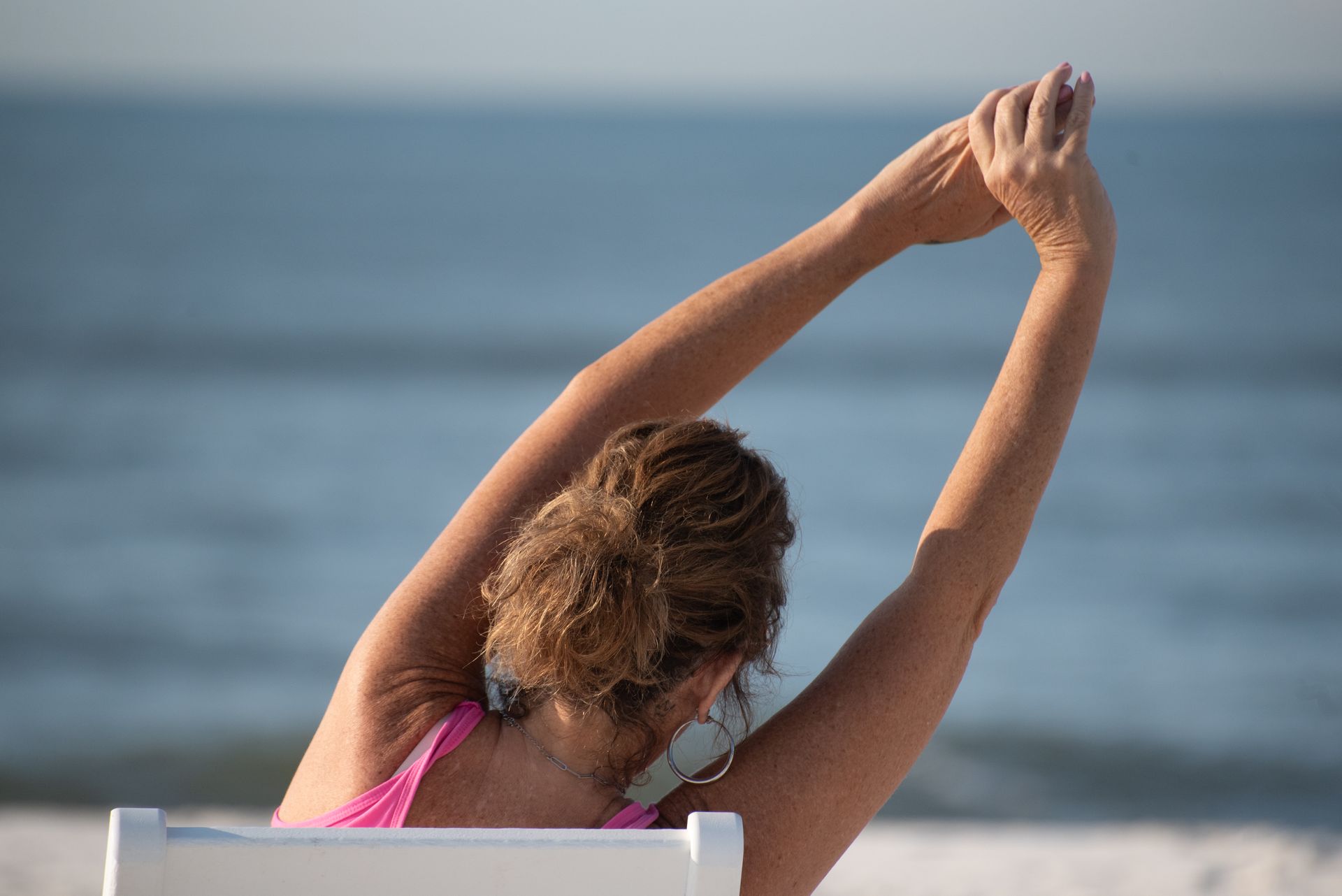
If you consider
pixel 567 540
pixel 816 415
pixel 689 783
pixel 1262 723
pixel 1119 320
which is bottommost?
pixel 689 783

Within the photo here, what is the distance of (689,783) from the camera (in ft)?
4.18

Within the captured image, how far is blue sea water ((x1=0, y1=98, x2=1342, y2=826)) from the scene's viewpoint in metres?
5.51

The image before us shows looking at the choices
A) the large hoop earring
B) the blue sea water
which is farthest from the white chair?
the blue sea water

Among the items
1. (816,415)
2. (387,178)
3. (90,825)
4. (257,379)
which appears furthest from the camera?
(387,178)

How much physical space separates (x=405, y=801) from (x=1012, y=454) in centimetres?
76

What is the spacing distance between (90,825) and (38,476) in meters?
6.82

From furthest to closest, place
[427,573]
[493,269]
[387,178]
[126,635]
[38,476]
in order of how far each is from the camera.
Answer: [387,178], [493,269], [38,476], [126,635], [427,573]

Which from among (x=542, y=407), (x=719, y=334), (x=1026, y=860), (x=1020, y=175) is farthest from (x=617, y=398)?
(x=542, y=407)

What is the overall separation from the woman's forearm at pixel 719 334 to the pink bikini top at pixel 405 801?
0.50 metres

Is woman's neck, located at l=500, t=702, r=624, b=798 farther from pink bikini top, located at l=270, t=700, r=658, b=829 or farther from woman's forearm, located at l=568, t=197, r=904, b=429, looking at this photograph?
woman's forearm, located at l=568, t=197, r=904, b=429

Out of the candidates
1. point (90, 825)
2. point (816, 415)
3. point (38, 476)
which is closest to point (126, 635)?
point (90, 825)

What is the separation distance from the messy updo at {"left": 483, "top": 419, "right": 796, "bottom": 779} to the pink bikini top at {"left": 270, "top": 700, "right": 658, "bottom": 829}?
0.06 meters

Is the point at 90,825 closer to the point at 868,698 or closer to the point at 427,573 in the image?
the point at 427,573

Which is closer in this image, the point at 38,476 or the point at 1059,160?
the point at 1059,160
